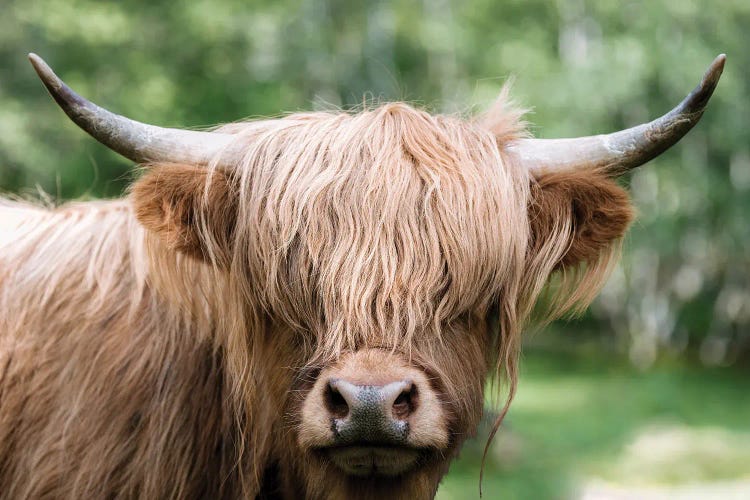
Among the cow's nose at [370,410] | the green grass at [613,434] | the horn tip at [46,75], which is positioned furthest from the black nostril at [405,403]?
the green grass at [613,434]

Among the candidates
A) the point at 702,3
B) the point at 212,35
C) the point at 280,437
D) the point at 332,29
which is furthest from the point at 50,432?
the point at 332,29

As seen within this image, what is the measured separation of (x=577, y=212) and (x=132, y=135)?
1.39 metres

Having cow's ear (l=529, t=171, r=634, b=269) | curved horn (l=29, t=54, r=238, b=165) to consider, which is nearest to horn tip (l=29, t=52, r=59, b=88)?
curved horn (l=29, t=54, r=238, b=165)

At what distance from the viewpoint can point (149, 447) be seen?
3.01 m

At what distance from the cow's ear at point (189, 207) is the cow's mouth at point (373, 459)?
0.75m

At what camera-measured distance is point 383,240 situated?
2.68 meters

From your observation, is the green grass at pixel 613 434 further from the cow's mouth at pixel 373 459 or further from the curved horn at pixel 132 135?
the curved horn at pixel 132 135

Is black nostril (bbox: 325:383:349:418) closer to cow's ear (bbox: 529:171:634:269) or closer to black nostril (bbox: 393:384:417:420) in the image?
black nostril (bbox: 393:384:417:420)

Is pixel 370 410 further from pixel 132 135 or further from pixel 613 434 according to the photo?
pixel 613 434

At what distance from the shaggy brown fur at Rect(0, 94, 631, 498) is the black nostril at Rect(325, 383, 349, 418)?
0.12 meters

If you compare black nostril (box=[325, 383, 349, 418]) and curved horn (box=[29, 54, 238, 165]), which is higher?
curved horn (box=[29, 54, 238, 165])

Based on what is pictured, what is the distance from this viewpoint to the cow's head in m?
2.58

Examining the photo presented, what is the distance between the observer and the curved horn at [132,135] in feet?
9.20

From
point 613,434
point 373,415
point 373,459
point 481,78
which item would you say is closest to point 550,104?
point 481,78
